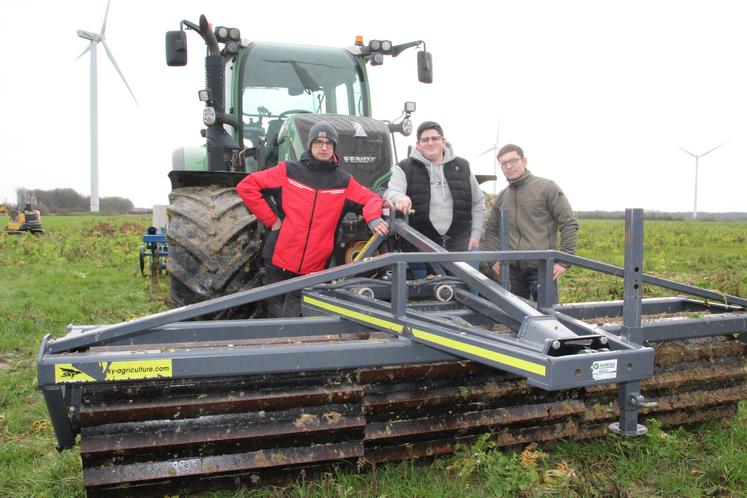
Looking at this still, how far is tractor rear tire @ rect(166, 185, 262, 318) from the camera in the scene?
4.45 meters

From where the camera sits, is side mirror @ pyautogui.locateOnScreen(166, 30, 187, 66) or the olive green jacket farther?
side mirror @ pyautogui.locateOnScreen(166, 30, 187, 66)

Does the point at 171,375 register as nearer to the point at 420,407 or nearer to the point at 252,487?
the point at 252,487

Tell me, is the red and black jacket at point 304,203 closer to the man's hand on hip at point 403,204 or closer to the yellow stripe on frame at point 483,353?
the man's hand on hip at point 403,204

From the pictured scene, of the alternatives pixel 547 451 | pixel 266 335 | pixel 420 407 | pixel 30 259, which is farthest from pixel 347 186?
pixel 30 259

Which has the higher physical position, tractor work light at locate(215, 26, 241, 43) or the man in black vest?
tractor work light at locate(215, 26, 241, 43)

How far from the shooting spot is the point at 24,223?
2067 cm

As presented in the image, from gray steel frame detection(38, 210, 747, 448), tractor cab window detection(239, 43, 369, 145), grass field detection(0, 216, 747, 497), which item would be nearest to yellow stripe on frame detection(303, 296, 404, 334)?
gray steel frame detection(38, 210, 747, 448)

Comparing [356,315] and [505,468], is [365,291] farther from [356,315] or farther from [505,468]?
[505,468]

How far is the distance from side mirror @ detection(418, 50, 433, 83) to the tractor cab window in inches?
25.5

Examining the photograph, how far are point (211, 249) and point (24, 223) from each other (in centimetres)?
1914

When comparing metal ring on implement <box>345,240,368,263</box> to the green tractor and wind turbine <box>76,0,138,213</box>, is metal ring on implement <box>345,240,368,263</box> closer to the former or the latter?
the green tractor

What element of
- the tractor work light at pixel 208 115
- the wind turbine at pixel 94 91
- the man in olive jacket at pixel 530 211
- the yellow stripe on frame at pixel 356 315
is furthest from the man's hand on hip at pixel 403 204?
the wind turbine at pixel 94 91

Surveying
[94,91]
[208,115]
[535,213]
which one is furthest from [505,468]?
[94,91]

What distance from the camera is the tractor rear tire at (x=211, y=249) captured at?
14.6ft
